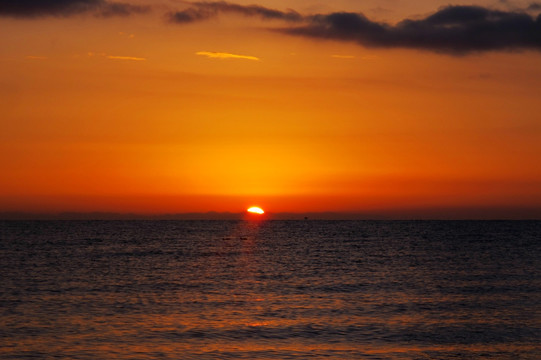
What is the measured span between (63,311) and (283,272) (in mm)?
31965

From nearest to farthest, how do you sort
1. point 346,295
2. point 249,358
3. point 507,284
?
point 249,358
point 346,295
point 507,284

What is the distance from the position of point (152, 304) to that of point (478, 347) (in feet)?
72.3

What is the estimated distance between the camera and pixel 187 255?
9825 centimetres

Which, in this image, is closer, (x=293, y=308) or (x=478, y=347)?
(x=478, y=347)

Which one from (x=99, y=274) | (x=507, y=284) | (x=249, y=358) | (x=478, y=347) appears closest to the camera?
(x=249, y=358)

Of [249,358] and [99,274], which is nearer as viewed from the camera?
[249,358]

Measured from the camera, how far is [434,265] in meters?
80.0

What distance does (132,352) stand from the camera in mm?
30125

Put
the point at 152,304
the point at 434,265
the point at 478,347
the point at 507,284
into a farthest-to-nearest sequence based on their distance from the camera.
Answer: the point at 434,265, the point at 507,284, the point at 152,304, the point at 478,347

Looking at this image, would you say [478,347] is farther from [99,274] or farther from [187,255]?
[187,255]

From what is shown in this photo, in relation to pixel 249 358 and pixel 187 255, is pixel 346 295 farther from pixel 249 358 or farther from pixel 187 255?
pixel 187 255

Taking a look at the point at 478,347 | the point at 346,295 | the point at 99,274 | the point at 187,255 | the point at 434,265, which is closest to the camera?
the point at 478,347

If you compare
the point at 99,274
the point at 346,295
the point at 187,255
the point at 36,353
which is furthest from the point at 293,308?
the point at 187,255

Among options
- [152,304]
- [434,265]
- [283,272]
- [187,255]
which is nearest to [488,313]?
[152,304]
